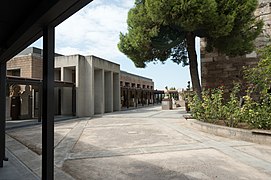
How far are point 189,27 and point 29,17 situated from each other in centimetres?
874

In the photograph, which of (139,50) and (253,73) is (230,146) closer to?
(253,73)

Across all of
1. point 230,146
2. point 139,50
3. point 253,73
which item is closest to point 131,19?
point 139,50

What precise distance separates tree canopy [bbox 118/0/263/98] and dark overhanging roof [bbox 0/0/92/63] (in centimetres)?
796

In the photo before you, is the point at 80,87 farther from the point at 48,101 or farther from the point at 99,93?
the point at 48,101

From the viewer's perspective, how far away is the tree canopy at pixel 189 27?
9531 millimetres

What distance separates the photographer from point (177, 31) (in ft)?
38.7

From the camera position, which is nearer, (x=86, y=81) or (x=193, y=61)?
(x=193, y=61)

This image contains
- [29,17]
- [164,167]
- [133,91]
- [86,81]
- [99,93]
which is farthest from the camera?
[133,91]

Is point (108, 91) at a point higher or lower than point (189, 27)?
lower

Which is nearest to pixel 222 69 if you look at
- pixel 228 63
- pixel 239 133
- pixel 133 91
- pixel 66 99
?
pixel 228 63

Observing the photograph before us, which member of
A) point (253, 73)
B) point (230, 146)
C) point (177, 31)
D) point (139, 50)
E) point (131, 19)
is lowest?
point (230, 146)

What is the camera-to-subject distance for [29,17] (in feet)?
7.47

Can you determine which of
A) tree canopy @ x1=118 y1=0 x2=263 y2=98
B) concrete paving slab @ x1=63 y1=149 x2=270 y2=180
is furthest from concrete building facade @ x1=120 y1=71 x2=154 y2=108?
concrete paving slab @ x1=63 y1=149 x2=270 y2=180

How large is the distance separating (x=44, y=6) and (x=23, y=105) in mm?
15412
